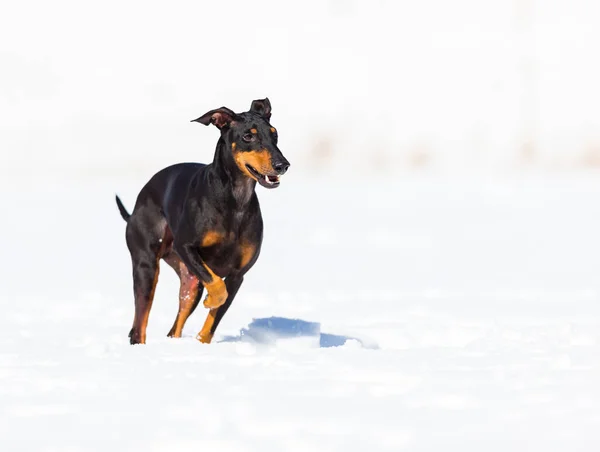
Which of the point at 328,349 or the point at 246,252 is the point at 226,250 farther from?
the point at 328,349

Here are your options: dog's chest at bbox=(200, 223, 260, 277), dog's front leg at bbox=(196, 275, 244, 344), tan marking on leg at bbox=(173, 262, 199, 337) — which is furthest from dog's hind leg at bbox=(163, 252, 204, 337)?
dog's chest at bbox=(200, 223, 260, 277)

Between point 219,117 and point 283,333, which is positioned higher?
point 219,117

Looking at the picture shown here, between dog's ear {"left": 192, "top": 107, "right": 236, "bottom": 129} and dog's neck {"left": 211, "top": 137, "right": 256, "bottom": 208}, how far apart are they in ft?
0.38

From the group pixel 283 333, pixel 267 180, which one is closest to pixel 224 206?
pixel 267 180

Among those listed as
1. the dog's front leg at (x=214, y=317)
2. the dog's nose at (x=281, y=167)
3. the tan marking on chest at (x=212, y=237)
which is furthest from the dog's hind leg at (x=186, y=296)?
the dog's nose at (x=281, y=167)

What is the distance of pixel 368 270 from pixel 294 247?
118 inches

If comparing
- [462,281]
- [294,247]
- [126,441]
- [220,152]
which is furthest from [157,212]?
[294,247]

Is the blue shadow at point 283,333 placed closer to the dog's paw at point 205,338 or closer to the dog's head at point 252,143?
the dog's paw at point 205,338

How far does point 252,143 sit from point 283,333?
6.58ft

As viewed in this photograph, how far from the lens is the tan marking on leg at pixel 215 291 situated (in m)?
7.13

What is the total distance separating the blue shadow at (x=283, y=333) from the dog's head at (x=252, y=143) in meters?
1.61

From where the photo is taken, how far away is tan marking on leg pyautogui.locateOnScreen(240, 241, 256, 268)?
726 centimetres

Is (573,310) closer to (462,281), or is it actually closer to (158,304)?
(462,281)

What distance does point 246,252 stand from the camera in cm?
728
